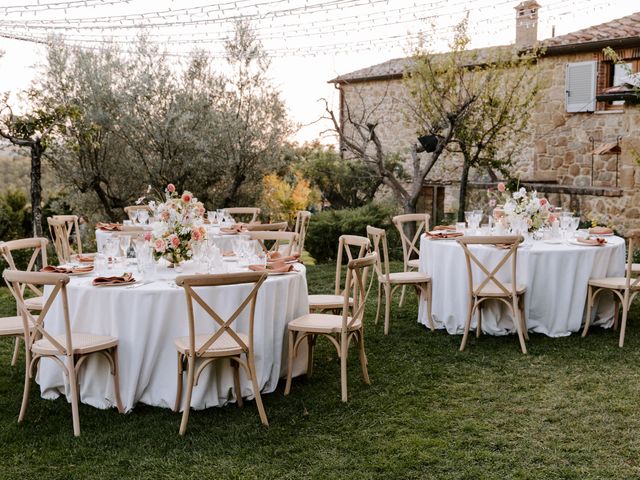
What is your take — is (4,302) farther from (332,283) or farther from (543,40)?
(543,40)

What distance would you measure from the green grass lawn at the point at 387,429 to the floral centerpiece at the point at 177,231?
109cm

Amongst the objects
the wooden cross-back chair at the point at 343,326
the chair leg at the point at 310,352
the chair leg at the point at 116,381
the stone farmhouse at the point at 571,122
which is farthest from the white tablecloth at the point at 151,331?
the stone farmhouse at the point at 571,122

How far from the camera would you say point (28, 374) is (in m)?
4.22

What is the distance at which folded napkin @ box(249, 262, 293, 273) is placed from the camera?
4746mm

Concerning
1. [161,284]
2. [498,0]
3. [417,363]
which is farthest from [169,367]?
[498,0]

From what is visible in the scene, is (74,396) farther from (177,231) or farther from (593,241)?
(593,241)

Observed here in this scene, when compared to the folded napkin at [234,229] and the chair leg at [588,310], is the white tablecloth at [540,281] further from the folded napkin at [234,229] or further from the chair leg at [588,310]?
the folded napkin at [234,229]

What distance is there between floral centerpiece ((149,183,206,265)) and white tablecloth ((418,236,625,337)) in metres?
2.43

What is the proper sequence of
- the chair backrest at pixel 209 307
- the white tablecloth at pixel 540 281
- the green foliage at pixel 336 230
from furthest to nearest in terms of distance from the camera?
the green foliage at pixel 336 230, the white tablecloth at pixel 540 281, the chair backrest at pixel 209 307

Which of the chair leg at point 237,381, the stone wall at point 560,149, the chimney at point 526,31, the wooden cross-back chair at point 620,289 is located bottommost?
the chair leg at point 237,381

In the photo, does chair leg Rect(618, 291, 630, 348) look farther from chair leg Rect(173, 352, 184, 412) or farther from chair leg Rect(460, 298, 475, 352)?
chair leg Rect(173, 352, 184, 412)

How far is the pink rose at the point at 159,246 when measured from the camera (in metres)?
4.82

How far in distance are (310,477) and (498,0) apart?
353 inches

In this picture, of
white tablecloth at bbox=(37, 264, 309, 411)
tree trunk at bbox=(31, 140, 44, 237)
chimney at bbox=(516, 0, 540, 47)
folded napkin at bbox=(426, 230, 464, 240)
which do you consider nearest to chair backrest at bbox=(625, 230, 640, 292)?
folded napkin at bbox=(426, 230, 464, 240)
